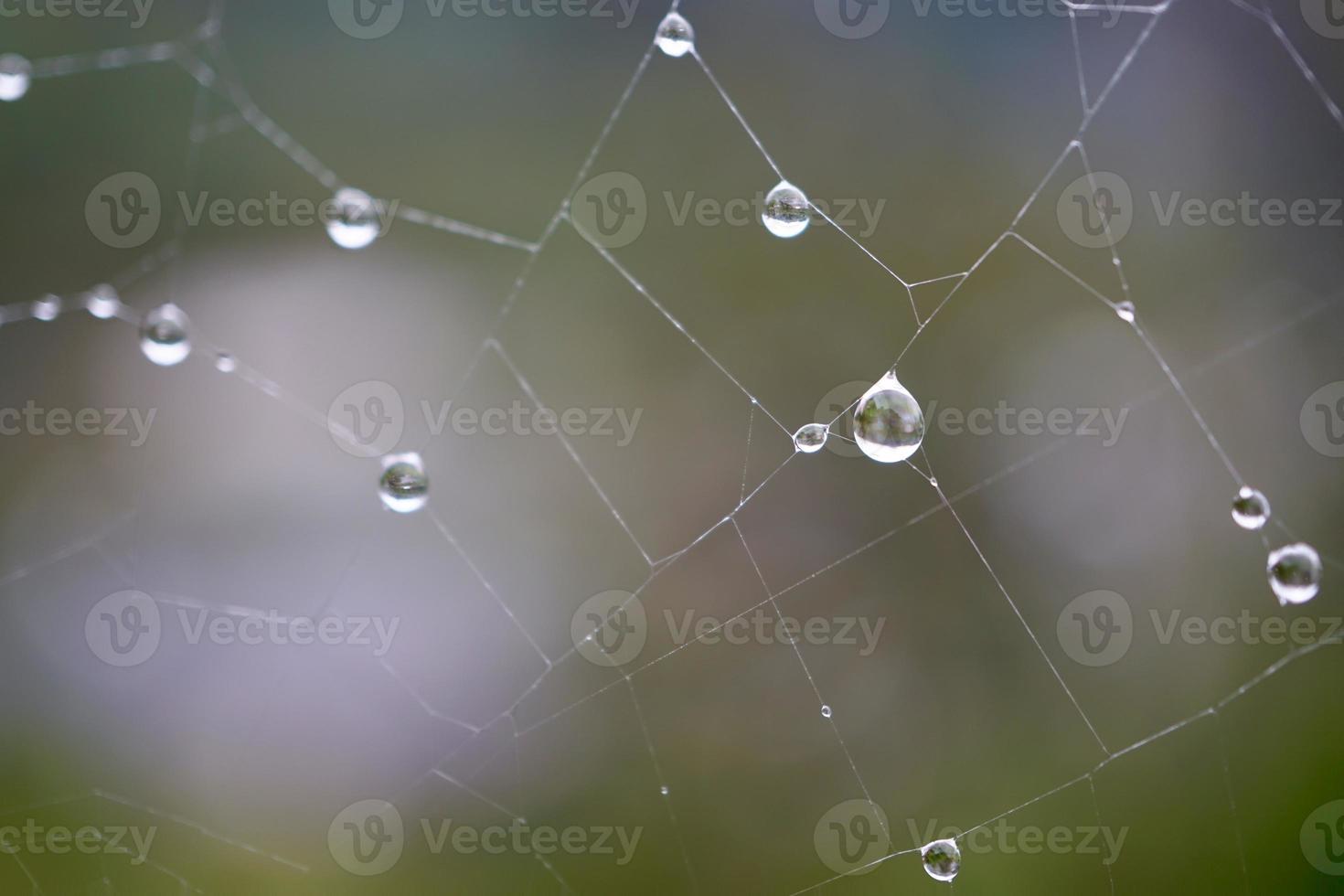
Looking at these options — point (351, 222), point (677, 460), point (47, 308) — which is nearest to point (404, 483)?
point (351, 222)

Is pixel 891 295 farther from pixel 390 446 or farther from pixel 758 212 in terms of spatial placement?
pixel 390 446

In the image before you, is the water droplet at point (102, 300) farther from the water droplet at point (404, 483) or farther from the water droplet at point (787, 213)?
the water droplet at point (787, 213)

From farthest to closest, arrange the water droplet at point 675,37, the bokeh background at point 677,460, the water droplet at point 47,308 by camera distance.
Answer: the water droplet at point 47,308
the bokeh background at point 677,460
the water droplet at point 675,37

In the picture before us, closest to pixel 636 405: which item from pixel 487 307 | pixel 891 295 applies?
pixel 487 307

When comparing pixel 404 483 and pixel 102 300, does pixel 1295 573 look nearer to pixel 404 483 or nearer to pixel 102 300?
pixel 404 483

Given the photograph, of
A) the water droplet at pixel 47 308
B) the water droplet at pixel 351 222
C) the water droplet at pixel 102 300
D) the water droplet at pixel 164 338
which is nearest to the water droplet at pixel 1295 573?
the water droplet at pixel 351 222

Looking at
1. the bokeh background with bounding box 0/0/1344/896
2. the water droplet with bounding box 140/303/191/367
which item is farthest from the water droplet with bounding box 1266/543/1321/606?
the water droplet with bounding box 140/303/191/367

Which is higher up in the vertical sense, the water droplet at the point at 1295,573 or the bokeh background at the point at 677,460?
the water droplet at the point at 1295,573
